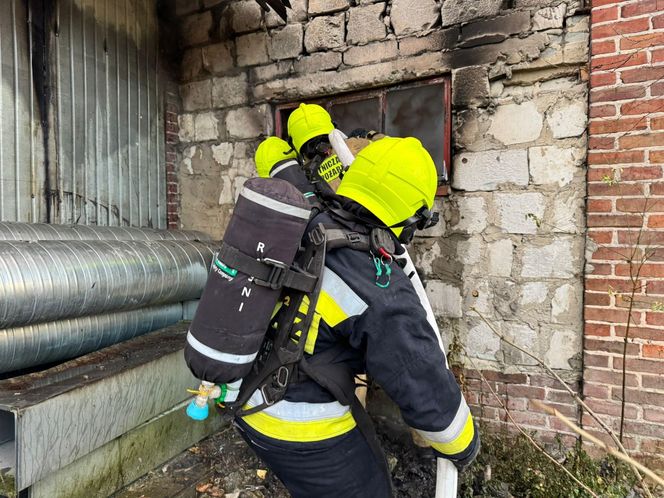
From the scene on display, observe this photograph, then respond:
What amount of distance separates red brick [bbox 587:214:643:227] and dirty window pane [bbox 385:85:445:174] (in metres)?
0.99

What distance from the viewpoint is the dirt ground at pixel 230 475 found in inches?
101

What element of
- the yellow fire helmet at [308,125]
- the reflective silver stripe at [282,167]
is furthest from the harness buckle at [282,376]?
the yellow fire helmet at [308,125]

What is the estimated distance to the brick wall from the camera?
2406mm

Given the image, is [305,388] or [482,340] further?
[482,340]

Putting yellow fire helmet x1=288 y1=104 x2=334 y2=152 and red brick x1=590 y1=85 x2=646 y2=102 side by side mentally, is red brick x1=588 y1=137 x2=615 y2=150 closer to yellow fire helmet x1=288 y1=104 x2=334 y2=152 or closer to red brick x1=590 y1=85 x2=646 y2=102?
red brick x1=590 y1=85 x2=646 y2=102

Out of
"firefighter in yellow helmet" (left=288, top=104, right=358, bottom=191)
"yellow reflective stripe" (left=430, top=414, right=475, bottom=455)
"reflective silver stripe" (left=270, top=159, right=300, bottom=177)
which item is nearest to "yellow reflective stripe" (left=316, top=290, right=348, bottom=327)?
"yellow reflective stripe" (left=430, top=414, right=475, bottom=455)

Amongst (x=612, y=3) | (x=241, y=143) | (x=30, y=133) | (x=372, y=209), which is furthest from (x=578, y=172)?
(x=30, y=133)

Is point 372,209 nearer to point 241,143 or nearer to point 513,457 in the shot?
point 513,457

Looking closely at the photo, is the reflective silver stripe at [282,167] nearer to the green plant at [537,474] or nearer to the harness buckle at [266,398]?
the harness buckle at [266,398]

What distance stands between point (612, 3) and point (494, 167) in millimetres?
1071

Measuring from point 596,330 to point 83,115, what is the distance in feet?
12.5

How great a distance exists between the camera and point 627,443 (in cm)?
251

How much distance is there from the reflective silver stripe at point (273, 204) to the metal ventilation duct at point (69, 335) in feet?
5.28

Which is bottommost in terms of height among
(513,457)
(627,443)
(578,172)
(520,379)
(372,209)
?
(513,457)
